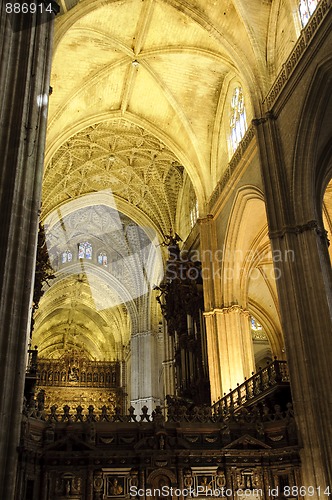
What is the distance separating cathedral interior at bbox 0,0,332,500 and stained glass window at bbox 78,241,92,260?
126 mm

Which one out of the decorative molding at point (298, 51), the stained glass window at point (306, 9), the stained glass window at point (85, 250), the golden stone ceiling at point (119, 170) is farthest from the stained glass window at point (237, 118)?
the stained glass window at point (85, 250)

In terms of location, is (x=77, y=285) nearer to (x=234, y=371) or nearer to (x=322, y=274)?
(x=234, y=371)

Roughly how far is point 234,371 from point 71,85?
1072cm

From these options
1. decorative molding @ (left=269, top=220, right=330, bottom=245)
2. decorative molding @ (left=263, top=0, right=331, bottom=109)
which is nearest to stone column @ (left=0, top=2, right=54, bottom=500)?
decorative molding @ (left=269, top=220, right=330, bottom=245)

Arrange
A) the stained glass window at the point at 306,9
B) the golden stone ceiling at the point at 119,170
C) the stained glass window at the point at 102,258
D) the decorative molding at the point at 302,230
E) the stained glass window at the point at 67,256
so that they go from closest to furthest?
the decorative molding at the point at 302,230, the stained glass window at the point at 306,9, the golden stone ceiling at the point at 119,170, the stained glass window at the point at 67,256, the stained glass window at the point at 102,258

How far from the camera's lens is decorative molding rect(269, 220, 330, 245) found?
11.8m

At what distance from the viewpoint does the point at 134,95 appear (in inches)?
758

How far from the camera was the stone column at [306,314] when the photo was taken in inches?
390

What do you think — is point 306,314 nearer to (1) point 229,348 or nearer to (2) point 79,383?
(1) point 229,348

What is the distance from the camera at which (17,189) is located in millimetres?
8250

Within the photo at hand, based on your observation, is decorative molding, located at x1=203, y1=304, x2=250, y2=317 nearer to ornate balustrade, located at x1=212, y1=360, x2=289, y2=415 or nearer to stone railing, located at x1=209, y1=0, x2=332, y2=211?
ornate balustrade, located at x1=212, y1=360, x2=289, y2=415

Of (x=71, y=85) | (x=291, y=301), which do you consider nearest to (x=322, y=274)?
(x=291, y=301)

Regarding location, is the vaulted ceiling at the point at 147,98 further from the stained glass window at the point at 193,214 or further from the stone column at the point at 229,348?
the stone column at the point at 229,348

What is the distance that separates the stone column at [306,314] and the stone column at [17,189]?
18.2 feet
